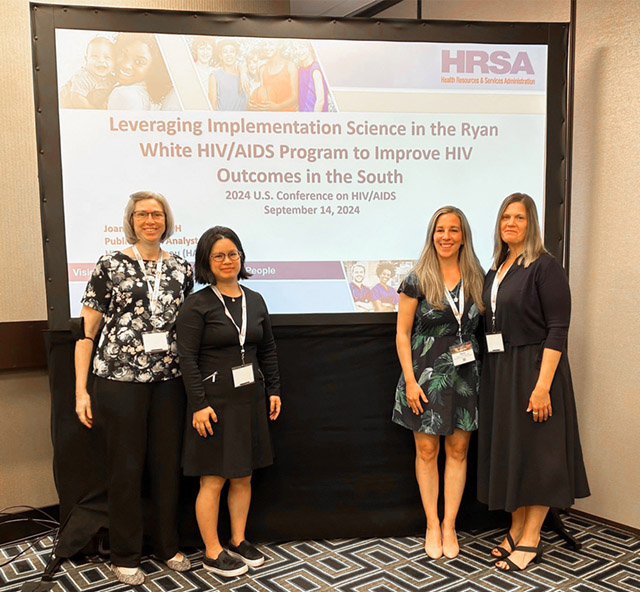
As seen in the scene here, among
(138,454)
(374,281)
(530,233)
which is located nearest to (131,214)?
(138,454)

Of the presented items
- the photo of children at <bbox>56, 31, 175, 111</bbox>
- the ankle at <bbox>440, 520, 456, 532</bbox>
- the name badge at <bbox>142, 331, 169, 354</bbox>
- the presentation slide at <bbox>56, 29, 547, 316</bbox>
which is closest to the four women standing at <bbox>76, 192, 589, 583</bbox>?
the name badge at <bbox>142, 331, 169, 354</bbox>

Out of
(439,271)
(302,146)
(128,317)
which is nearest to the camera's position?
(128,317)

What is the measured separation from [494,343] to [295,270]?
37.4 inches

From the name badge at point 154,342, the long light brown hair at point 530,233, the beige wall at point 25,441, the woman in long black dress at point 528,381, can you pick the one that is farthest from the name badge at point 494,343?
the beige wall at point 25,441

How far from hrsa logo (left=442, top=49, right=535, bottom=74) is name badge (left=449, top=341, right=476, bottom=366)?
4.19 ft

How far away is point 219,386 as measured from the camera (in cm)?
245

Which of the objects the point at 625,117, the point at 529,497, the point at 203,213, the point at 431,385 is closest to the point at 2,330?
the point at 203,213

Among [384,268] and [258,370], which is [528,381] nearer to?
[384,268]

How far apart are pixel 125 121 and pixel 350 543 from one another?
7.32ft

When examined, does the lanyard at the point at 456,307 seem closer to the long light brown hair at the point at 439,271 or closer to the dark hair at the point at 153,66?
the long light brown hair at the point at 439,271

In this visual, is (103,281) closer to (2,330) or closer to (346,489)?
(2,330)

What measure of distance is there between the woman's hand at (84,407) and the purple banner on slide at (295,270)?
0.89 m

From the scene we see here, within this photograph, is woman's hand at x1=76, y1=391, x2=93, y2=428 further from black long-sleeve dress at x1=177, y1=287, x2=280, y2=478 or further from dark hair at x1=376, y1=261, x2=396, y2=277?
dark hair at x1=376, y1=261, x2=396, y2=277

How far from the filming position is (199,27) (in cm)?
263
